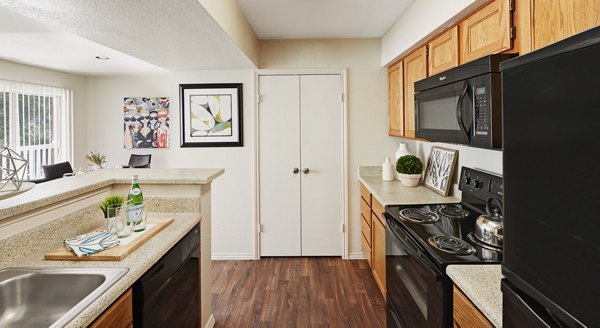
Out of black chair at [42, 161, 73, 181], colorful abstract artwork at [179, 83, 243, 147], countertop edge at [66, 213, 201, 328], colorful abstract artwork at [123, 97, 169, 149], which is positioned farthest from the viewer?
colorful abstract artwork at [123, 97, 169, 149]

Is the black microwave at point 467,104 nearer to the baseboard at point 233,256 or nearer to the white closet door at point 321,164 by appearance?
the white closet door at point 321,164

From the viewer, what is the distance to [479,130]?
148 centimetres

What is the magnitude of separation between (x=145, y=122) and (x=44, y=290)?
544 centimetres

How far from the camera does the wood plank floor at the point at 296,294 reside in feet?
8.00

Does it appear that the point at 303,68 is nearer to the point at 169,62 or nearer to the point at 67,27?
the point at 169,62

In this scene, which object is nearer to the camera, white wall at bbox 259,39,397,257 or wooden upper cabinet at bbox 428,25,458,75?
wooden upper cabinet at bbox 428,25,458,75

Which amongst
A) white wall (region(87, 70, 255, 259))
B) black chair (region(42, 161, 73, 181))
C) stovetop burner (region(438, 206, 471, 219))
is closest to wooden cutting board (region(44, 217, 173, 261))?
stovetop burner (region(438, 206, 471, 219))

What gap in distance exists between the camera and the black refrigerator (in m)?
0.54

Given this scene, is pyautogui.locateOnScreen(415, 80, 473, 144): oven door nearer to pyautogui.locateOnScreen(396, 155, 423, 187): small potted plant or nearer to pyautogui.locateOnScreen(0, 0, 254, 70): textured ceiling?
pyautogui.locateOnScreen(396, 155, 423, 187): small potted plant

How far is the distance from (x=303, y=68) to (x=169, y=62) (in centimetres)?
131

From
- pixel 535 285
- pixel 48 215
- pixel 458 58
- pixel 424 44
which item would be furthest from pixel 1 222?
pixel 424 44

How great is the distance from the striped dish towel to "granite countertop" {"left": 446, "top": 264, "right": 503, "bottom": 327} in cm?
136

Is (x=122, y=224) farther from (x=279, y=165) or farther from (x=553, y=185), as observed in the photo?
(x=279, y=165)

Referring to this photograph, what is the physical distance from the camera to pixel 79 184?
5.57 feet
